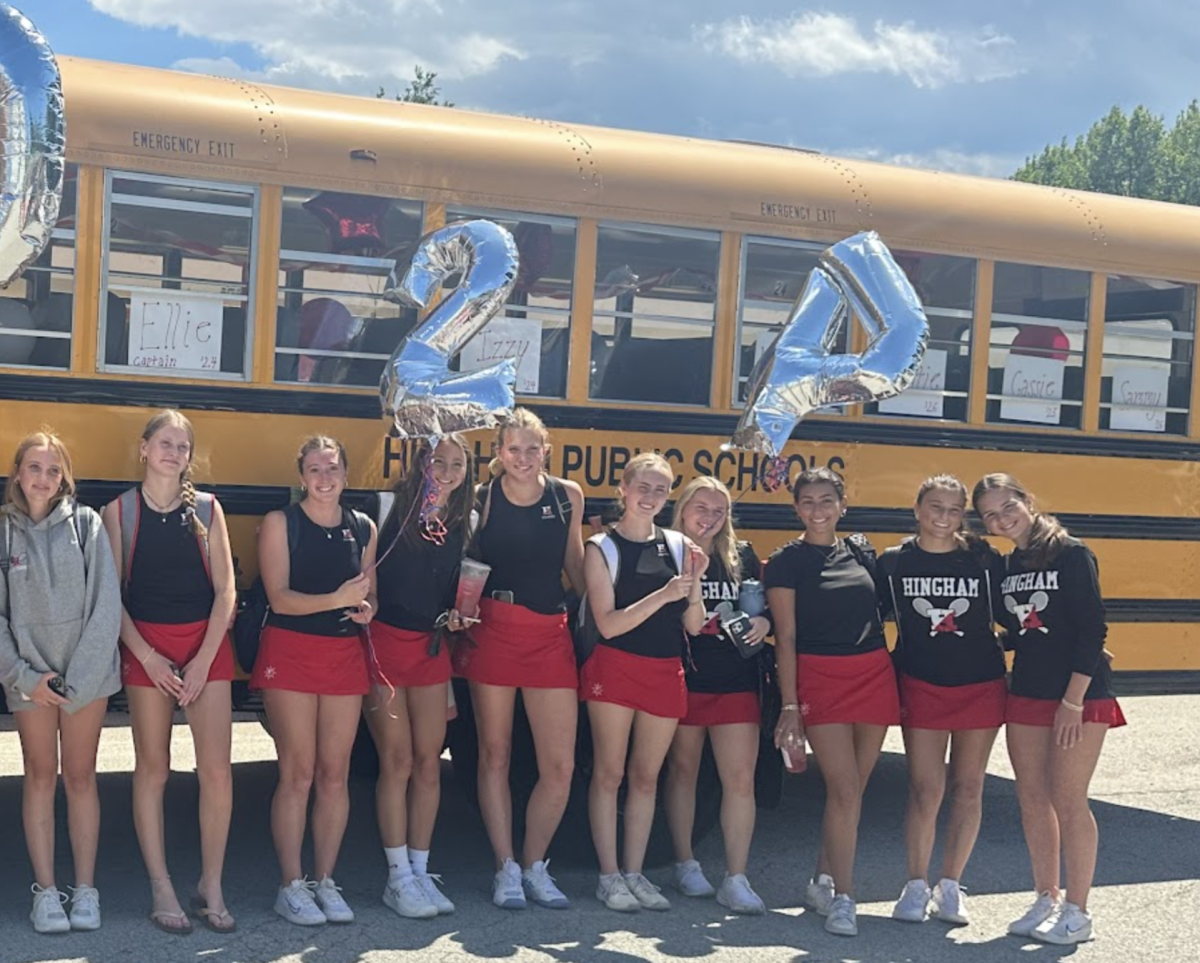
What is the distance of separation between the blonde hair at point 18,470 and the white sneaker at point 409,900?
158cm

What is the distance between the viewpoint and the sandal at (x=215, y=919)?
484cm

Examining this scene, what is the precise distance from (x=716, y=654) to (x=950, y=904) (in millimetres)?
1121

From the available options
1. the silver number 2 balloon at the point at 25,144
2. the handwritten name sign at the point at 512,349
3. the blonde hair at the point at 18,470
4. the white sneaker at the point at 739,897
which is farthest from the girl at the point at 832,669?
the silver number 2 balloon at the point at 25,144

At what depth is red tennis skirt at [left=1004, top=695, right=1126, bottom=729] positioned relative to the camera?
17.1ft

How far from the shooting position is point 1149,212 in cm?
697

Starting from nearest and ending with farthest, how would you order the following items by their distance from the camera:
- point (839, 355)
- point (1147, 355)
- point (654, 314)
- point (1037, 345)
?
point (839, 355), point (654, 314), point (1037, 345), point (1147, 355)

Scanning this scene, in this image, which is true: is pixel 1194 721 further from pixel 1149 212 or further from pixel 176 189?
pixel 176 189

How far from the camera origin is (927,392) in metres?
6.41

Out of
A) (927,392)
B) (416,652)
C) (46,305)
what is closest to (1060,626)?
(927,392)

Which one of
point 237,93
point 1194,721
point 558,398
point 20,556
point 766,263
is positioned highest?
point 237,93

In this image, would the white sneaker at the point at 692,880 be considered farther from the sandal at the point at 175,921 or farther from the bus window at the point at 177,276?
the bus window at the point at 177,276

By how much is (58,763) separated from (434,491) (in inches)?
54.6

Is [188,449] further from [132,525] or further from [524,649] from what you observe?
[524,649]

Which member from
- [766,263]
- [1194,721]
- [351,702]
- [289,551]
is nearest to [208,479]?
[289,551]
